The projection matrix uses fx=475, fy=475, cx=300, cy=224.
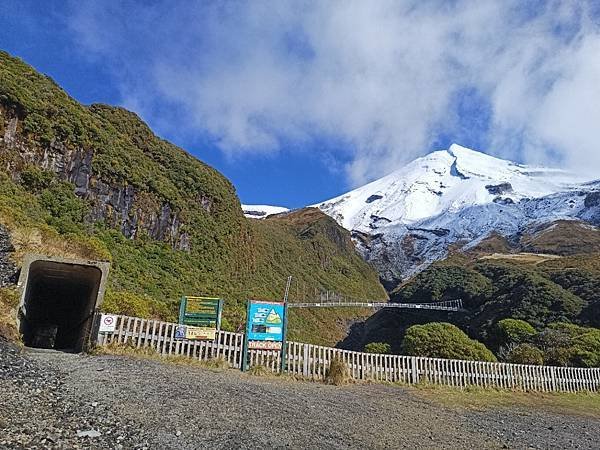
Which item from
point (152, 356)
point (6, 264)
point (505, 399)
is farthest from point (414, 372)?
point (6, 264)

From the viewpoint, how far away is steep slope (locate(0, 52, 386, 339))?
28531 mm

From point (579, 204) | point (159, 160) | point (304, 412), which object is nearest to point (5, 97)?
point (159, 160)

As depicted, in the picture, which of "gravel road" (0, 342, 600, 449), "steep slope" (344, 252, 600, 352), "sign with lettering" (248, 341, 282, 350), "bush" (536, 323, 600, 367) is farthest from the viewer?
"steep slope" (344, 252, 600, 352)

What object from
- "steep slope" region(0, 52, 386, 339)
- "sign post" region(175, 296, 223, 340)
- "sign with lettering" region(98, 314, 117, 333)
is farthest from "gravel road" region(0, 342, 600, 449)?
"steep slope" region(0, 52, 386, 339)

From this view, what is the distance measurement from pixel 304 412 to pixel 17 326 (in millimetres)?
8911

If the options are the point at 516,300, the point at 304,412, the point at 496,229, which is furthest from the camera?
the point at 496,229

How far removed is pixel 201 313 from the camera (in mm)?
13812

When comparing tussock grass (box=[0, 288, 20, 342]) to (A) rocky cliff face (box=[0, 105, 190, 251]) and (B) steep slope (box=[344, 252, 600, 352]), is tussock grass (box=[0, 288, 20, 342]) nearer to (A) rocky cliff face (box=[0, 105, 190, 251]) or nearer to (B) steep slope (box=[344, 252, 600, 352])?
(A) rocky cliff face (box=[0, 105, 190, 251])

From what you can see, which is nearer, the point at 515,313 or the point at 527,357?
the point at 527,357

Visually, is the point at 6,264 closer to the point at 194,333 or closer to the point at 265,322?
the point at 194,333

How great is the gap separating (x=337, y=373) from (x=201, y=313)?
4264 mm

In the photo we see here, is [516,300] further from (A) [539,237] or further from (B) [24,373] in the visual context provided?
(A) [539,237]

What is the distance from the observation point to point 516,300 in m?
46.0

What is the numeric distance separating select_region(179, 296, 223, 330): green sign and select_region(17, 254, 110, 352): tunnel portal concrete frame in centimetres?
255
